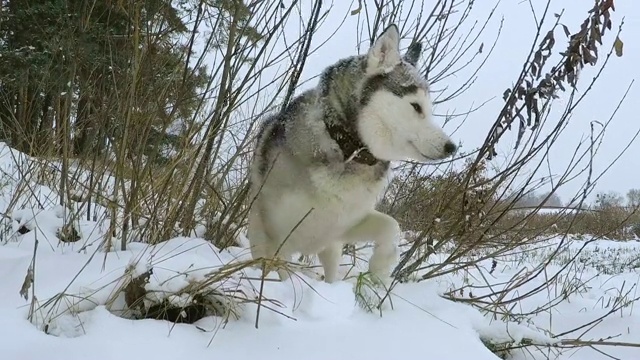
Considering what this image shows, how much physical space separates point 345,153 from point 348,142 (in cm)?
6

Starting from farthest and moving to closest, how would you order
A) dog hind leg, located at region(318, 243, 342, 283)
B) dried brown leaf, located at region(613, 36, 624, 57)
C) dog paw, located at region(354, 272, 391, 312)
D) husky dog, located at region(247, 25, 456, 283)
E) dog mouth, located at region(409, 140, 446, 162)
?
dog hind leg, located at region(318, 243, 342, 283), dog mouth, located at region(409, 140, 446, 162), husky dog, located at region(247, 25, 456, 283), dried brown leaf, located at region(613, 36, 624, 57), dog paw, located at region(354, 272, 391, 312)

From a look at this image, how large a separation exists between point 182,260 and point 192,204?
1242mm

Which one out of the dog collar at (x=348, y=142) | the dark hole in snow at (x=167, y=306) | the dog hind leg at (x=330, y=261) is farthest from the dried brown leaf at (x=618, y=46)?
the dark hole in snow at (x=167, y=306)

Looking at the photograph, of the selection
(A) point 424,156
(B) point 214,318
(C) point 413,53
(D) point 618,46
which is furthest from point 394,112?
(B) point 214,318

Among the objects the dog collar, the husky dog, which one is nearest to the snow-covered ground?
the husky dog

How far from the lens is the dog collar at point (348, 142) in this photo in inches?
108

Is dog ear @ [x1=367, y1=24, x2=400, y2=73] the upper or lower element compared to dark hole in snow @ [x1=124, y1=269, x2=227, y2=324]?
upper

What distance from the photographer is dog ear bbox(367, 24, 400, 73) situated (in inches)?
117

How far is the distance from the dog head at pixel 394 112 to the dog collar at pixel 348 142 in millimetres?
39

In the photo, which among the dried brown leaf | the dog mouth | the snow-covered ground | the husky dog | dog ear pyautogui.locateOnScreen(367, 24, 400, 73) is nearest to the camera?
the snow-covered ground

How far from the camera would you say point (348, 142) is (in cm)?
276

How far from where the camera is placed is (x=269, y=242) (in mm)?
2959

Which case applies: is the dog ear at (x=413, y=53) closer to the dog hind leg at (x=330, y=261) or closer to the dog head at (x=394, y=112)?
the dog head at (x=394, y=112)

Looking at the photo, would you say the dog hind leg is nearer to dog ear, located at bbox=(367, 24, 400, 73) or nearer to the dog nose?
the dog nose
